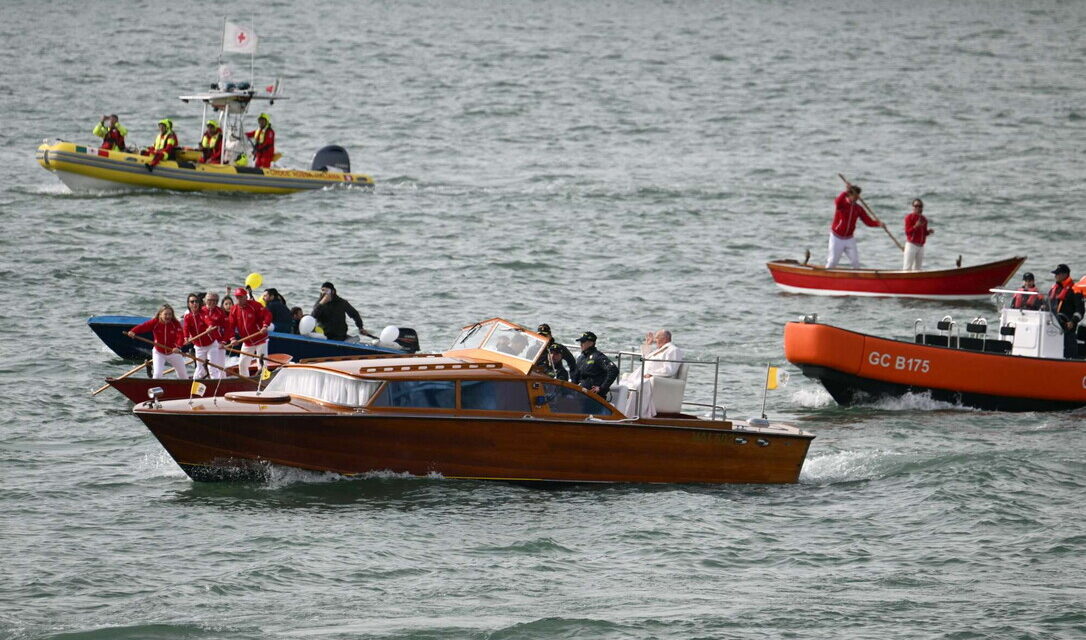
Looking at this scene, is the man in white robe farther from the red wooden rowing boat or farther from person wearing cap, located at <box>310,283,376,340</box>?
person wearing cap, located at <box>310,283,376,340</box>

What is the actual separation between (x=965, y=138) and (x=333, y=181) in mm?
25295

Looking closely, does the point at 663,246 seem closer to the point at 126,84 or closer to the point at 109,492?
the point at 109,492

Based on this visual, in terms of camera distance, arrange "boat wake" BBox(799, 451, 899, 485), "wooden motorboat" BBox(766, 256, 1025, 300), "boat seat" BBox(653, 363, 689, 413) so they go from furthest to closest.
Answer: "wooden motorboat" BBox(766, 256, 1025, 300) → "boat wake" BBox(799, 451, 899, 485) → "boat seat" BBox(653, 363, 689, 413)

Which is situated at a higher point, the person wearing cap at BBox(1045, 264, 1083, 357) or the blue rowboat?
the person wearing cap at BBox(1045, 264, 1083, 357)

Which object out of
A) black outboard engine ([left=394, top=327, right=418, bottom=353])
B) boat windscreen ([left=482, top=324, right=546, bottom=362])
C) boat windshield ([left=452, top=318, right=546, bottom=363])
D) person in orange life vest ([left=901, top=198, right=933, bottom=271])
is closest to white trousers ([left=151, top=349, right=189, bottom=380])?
black outboard engine ([left=394, top=327, right=418, bottom=353])

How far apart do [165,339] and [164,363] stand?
35 centimetres

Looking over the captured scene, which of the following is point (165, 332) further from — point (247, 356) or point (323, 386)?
point (323, 386)

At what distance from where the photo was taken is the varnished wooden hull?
17.8m

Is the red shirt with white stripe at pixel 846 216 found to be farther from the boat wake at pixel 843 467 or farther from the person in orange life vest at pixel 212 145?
the person in orange life vest at pixel 212 145

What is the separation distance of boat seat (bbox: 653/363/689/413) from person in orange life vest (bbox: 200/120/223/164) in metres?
25.6

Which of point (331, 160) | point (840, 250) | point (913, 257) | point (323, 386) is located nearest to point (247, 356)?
point (323, 386)

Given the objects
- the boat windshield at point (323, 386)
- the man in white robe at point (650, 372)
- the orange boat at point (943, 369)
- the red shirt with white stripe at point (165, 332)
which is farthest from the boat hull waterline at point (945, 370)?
the red shirt with white stripe at point (165, 332)

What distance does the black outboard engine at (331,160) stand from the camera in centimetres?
4497

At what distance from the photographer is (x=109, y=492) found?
18.4 meters
